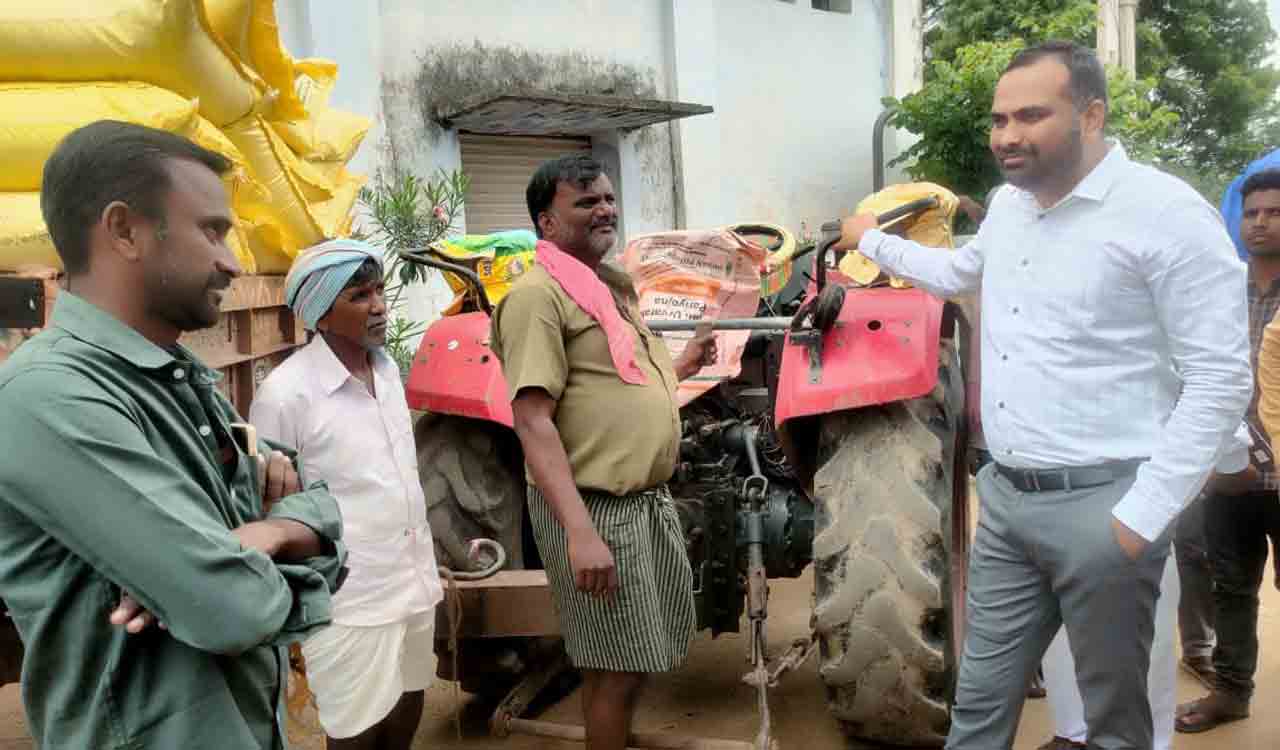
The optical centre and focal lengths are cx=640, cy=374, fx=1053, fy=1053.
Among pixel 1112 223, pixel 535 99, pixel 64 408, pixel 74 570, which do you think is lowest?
pixel 74 570

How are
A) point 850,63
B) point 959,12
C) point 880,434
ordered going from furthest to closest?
1. point 959,12
2. point 850,63
3. point 880,434

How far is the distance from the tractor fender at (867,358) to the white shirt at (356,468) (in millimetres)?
1064

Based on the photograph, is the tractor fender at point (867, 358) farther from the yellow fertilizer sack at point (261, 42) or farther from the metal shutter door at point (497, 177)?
the metal shutter door at point (497, 177)

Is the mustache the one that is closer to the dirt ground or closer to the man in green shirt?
the man in green shirt

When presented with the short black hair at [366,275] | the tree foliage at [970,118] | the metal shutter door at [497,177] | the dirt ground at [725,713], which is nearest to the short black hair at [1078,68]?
the short black hair at [366,275]

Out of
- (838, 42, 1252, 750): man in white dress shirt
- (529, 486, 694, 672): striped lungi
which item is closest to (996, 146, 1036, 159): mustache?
(838, 42, 1252, 750): man in white dress shirt

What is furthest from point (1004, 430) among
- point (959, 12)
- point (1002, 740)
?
point (959, 12)

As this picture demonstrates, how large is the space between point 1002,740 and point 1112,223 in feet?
3.75

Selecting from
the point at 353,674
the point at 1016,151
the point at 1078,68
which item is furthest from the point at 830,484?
the point at 353,674

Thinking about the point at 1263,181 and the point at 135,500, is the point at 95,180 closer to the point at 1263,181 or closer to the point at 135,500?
the point at 135,500

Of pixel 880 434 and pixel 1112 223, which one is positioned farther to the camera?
pixel 880 434

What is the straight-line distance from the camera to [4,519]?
48.4 inches

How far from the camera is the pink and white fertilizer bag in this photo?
3430mm

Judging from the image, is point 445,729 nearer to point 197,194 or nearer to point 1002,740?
point 1002,740
